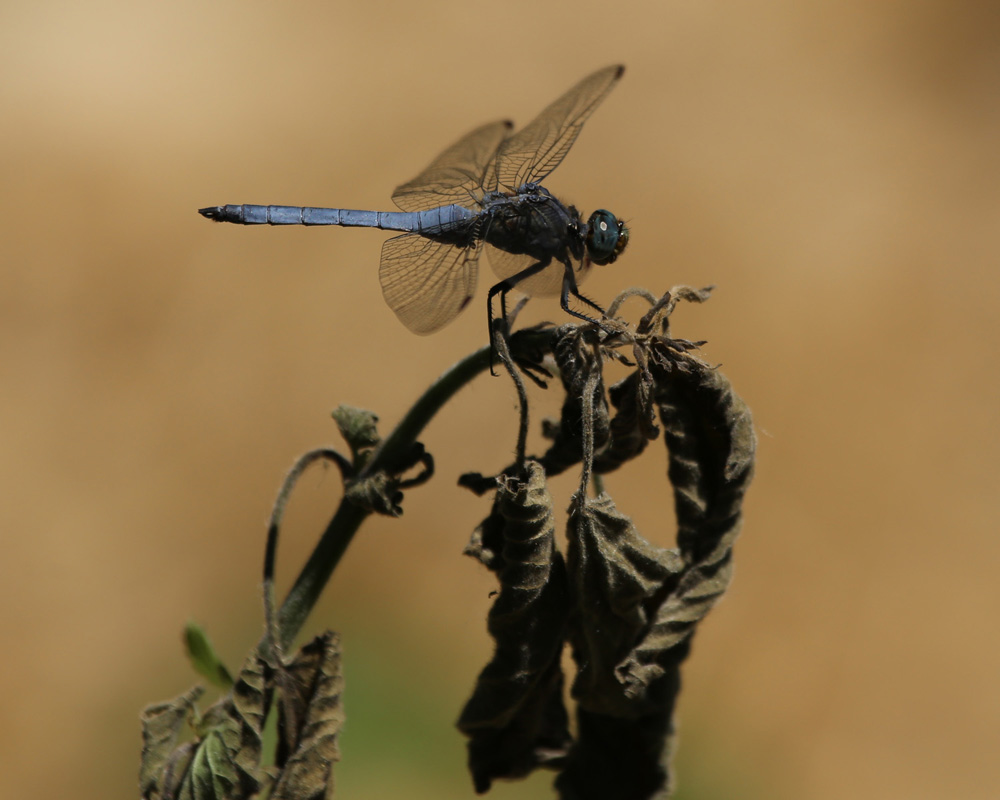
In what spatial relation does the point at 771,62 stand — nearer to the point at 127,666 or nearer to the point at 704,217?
the point at 704,217

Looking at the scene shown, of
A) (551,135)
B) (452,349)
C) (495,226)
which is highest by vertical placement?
(452,349)

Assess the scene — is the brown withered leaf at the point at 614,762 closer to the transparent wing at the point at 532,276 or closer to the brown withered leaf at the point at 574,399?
the brown withered leaf at the point at 574,399

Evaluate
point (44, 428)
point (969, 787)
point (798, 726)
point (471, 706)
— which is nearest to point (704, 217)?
point (798, 726)

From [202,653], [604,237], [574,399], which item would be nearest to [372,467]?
[574,399]

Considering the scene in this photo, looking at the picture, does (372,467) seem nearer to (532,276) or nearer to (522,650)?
(522,650)

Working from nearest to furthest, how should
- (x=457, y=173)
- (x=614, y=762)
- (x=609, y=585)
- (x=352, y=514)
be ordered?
(x=609, y=585), (x=352, y=514), (x=614, y=762), (x=457, y=173)

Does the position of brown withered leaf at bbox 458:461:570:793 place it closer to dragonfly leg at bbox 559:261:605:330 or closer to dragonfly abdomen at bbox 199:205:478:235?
dragonfly leg at bbox 559:261:605:330
